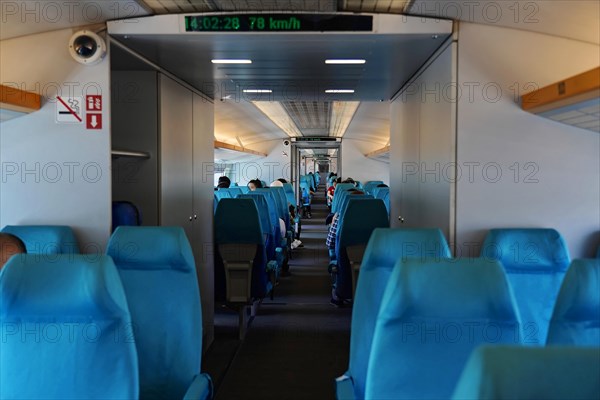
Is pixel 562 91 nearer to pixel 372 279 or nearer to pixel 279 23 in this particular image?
pixel 372 279

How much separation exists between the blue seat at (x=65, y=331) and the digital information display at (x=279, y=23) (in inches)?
81.0

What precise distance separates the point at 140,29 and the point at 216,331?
3.70m

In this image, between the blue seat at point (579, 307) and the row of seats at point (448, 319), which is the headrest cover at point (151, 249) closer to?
the row of seats at point (448, 319)

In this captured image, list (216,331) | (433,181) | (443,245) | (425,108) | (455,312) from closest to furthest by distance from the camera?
(455,312) < (443,245) < (433,181) < (425,108) < (216,331)

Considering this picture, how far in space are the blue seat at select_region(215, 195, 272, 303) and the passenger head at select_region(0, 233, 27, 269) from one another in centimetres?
308

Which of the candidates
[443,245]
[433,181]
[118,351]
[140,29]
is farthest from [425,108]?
[118,351]

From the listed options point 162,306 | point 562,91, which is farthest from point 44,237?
point 562,91

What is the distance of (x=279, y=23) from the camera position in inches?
143

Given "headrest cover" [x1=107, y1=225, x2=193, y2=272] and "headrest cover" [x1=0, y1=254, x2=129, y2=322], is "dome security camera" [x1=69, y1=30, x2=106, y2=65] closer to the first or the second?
"headrest cover" [x1=107, y1=225, x2=193, y2=272]

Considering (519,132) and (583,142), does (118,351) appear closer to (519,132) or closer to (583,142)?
(519,132)

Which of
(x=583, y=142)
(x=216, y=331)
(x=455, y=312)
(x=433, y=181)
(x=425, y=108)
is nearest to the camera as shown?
(x=455, y=312)

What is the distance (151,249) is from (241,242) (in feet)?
10.7

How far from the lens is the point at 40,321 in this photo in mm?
2057

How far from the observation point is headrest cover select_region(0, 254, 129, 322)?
6.68 ft
